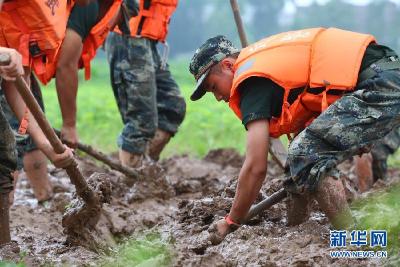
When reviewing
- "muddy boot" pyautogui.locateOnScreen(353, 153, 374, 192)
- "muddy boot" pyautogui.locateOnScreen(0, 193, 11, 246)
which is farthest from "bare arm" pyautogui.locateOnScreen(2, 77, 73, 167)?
"muddy boot" pyautogui.locateOnScreen(353, 153, 374, 192)

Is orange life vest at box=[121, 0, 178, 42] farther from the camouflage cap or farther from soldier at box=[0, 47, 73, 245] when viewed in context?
soldier at box=[0, 47, 73, 245]

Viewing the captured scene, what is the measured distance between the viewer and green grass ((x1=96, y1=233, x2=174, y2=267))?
3.57 metres

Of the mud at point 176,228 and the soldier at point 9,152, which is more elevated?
the soldier at point 9,152

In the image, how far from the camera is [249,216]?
4.37 m

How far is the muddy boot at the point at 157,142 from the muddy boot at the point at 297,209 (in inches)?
112

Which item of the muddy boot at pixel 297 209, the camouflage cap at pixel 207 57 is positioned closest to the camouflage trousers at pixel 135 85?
the camouflage cap at pixel 207 57

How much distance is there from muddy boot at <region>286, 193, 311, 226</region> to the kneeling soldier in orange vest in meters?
0.06

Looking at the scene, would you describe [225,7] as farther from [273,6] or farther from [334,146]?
[334,146]

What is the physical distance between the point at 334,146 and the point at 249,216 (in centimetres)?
70

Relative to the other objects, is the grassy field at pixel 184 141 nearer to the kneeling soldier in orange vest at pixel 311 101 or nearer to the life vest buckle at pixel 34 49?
the kneeling soldier in orange vest at pixel 311 101

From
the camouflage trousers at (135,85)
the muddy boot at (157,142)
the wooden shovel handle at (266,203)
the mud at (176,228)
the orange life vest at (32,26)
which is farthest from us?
the muddy boot at (157,142)

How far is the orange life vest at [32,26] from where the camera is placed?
13.9 feet

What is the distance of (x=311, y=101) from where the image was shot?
4062 millimetres

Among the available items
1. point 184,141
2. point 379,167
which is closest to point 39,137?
point 379,167
